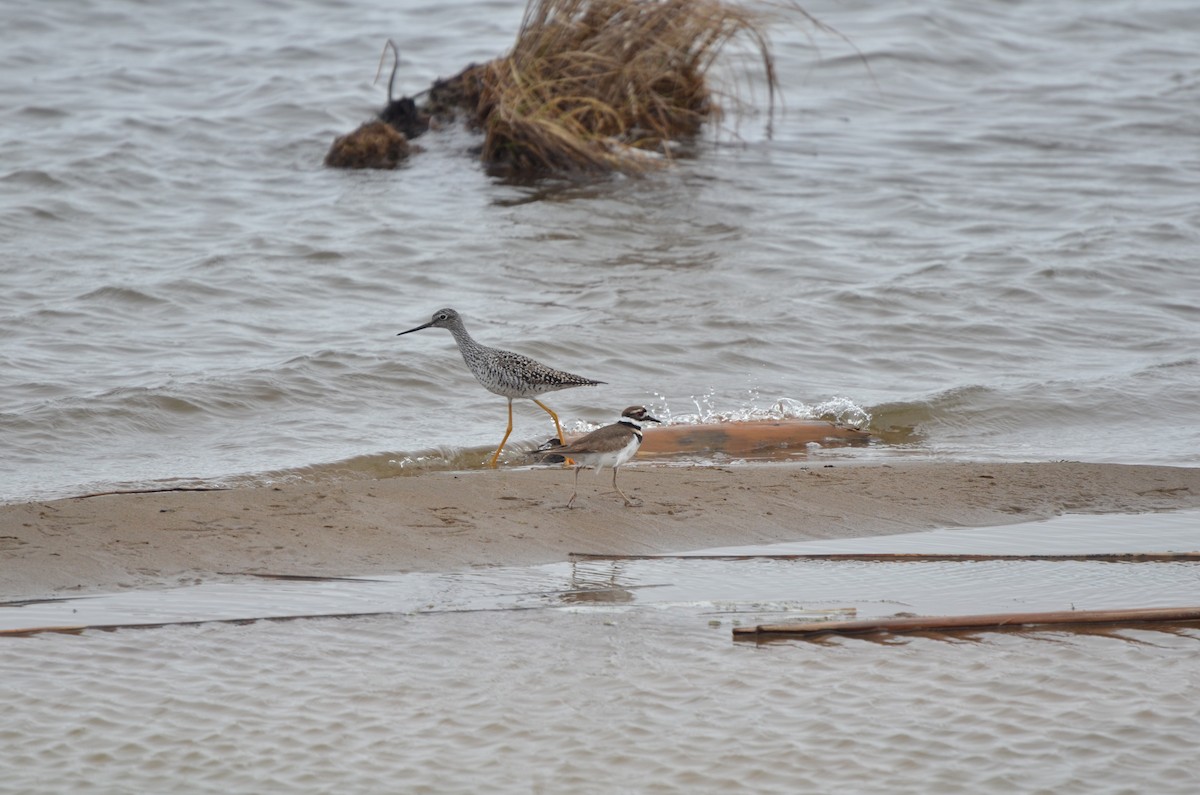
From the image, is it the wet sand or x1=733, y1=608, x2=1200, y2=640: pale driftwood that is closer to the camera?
x1=733, y1=608, x2=1200, y2=640: pale driftwood

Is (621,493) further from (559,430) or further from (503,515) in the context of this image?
(559,430)

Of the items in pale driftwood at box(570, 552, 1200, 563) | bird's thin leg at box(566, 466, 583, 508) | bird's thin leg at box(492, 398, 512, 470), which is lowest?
bird's thin leg at box(492, 398, 512, 470)

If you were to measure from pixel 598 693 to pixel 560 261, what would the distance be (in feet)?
28.2

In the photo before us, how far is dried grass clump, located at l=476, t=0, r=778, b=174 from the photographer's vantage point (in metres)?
15.7

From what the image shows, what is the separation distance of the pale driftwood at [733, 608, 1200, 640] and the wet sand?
4.34 feet

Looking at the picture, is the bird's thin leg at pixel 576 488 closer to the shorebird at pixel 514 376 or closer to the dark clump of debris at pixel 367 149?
the shorebird at pixel 514 376

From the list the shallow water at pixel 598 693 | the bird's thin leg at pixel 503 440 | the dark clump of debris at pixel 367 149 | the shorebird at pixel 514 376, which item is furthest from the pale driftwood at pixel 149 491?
the dark clump of debris at pixel 367 149

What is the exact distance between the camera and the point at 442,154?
16.6 metres

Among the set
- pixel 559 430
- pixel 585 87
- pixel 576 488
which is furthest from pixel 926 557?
pixel 585 87

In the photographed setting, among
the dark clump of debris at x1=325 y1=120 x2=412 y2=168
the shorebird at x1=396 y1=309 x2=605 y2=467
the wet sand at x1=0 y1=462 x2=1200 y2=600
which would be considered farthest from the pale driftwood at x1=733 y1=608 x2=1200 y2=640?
the dark clump of debris at x1=325 y1=120 x2=412 y2=168

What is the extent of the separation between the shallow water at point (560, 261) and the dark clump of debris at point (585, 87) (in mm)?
539

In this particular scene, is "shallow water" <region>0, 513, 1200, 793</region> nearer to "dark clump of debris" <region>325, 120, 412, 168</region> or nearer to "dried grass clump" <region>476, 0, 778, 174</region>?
"dried grass clump" <region>476, 0, 778, 174</region>

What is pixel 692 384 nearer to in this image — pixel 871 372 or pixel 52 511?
pixel 871 372

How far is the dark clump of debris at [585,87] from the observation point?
15.7 meters
